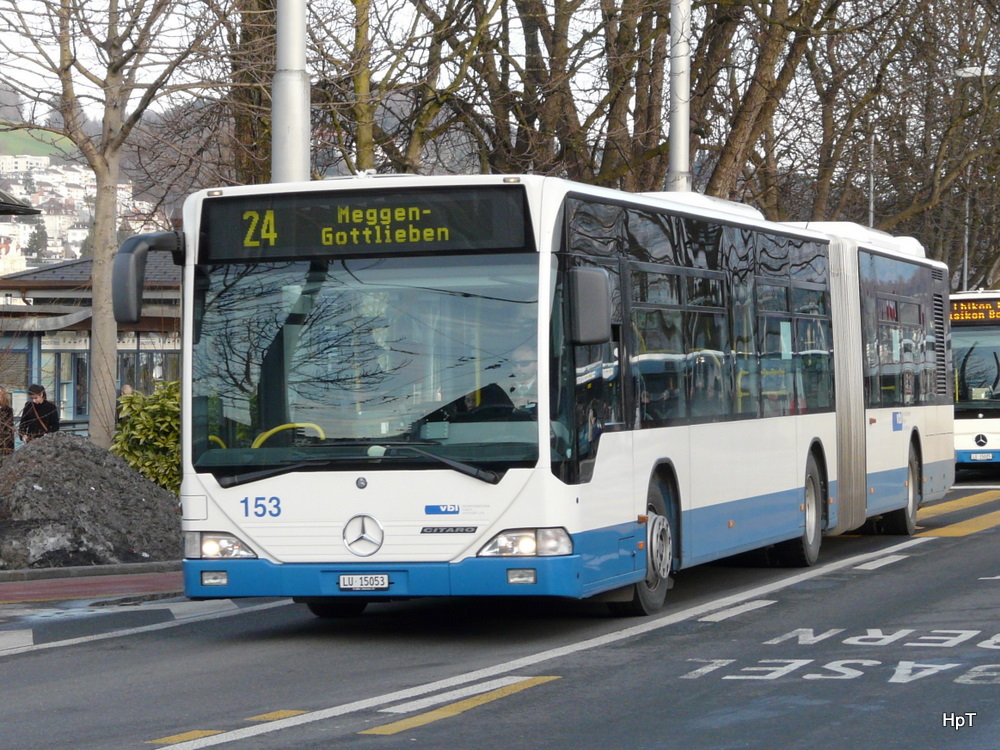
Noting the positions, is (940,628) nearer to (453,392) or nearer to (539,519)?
(539,519)

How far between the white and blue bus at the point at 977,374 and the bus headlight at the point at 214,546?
19958 mm

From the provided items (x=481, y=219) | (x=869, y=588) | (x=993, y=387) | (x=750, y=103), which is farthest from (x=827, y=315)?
(x=993, y=387)

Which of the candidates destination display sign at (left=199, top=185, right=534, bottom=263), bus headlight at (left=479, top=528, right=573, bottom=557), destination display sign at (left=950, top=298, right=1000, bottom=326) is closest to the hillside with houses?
destination display sign at (left=950, top=298, right=1000, bottom=326)

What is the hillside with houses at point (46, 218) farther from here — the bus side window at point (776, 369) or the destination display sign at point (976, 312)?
the bus side window at point (776, 369)

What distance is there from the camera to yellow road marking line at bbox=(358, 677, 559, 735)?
7.70 metres

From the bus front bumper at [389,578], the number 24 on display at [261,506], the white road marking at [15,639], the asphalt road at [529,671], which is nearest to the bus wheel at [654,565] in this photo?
the asphalt road at [529,671]

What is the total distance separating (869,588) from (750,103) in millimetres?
13682

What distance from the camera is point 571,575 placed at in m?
10.1

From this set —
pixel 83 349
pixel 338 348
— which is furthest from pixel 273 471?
pixel 83 349

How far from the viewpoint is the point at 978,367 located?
2862 cm

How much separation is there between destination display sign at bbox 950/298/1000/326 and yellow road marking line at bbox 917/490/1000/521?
3.40 metres

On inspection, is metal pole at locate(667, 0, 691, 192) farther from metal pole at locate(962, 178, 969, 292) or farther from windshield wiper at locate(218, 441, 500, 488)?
metal pole at locate(962, 178, 969, 292)

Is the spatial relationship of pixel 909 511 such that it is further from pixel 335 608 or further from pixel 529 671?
pixel 529 671

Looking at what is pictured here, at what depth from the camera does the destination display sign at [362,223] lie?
408 inches
